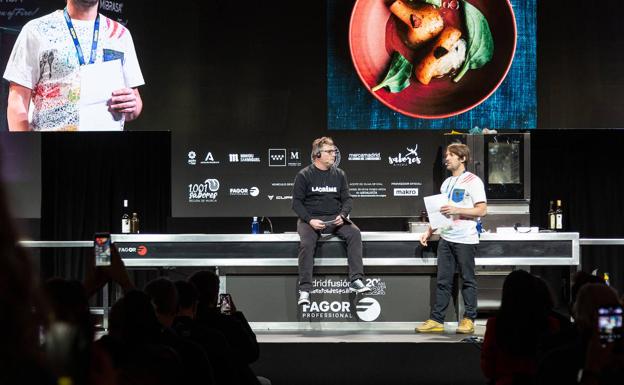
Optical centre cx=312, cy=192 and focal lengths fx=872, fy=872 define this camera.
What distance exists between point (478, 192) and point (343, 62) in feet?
7.89

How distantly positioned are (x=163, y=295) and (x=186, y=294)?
340 mm

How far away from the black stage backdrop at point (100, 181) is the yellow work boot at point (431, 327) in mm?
3062

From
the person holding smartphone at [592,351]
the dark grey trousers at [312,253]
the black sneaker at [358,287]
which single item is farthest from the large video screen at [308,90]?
the person holding smartphone at [592,351]

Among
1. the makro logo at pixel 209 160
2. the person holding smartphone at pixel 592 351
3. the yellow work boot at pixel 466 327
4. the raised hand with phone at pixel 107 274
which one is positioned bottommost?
the yellow work boot at pixel 466 327

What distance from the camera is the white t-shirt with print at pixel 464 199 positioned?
6.77 m

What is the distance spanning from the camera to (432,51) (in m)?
8.59

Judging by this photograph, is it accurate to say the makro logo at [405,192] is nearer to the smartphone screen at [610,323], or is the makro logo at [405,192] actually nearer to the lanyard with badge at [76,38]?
the lanyard with badge at [76,38]

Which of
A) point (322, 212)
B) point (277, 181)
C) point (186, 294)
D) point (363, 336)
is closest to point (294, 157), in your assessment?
point (277, 181)

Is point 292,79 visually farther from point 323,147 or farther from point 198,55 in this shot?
point 323,147

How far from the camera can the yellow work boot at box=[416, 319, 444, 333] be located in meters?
6.89

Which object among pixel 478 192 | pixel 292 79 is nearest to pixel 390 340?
pixel 478 192

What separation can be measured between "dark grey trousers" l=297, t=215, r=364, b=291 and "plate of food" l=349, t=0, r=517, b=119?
190cm

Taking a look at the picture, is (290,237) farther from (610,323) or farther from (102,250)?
(610,323)

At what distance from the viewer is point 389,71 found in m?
8.59
